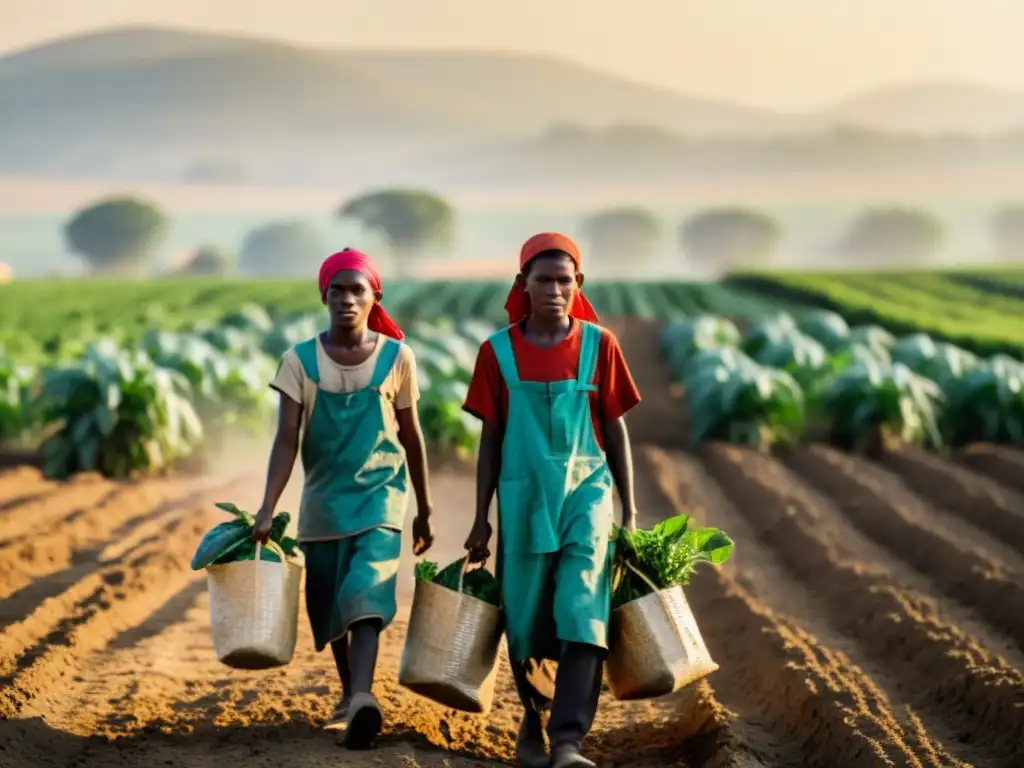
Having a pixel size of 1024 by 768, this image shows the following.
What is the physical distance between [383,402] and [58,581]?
11.1 ft

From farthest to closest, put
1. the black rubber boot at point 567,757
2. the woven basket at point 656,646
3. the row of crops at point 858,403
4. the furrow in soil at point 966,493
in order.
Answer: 1. the row of crops at point 858,403
2. the furrow in soil at point 966,493
3. the woven basket at point 656,646
4. the black rubber boot at point 567,757

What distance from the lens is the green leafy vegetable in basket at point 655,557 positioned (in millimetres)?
4309

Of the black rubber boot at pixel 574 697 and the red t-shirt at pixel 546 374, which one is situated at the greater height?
the red t-shirt at pixel 546 374

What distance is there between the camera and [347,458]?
176 inches

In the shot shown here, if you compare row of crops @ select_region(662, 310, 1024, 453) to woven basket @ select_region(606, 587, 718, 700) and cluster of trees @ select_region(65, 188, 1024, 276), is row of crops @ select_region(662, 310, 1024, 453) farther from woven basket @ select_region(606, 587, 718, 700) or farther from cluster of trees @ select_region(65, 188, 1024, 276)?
cluster of trees @ select_region(65, 188, 1024, 276)

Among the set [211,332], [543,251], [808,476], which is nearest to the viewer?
[543,251]

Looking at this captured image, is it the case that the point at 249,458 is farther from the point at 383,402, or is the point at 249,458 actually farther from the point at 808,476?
the point at 383,402

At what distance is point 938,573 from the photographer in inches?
306

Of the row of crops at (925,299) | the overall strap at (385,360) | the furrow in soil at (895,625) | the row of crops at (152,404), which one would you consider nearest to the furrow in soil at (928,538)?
the furrow in soil at (895,625)

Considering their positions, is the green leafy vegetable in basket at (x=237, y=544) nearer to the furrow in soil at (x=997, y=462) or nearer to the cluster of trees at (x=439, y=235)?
the furrow in soil at (x=997, y=462)

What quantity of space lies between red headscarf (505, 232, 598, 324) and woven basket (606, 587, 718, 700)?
0.89 meters

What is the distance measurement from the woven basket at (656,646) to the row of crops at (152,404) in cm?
594

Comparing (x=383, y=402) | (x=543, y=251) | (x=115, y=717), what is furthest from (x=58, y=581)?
(x=543, y=251)

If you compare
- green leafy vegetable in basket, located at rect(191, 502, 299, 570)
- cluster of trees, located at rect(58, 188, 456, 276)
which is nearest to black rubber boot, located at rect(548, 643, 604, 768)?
green leafy vegetable in basket, located at rect(191, 502, 299, 570)
